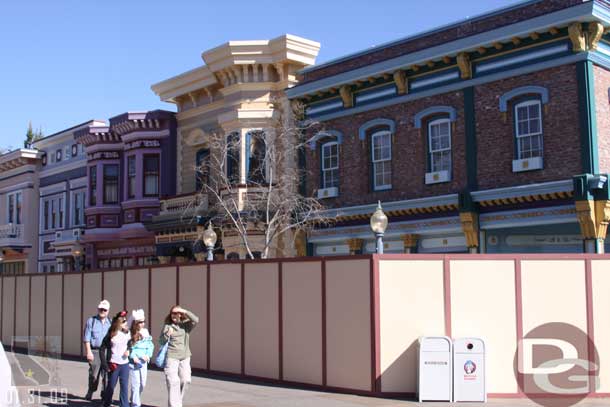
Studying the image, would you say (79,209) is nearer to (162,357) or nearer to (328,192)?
(328,192)

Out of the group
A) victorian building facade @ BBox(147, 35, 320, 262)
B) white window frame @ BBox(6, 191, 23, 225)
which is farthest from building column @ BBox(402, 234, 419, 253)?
white window frame @ BBox(6, 191, 23, 225)

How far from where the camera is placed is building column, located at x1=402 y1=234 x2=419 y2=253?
2259 cm

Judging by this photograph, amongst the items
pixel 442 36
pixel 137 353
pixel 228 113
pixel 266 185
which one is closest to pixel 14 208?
pixel 228 113

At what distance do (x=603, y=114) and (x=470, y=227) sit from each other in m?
4.36

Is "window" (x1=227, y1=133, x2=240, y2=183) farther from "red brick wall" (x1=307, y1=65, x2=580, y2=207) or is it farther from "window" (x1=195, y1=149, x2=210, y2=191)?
"red brick wall" (x1=307, y1=65, x2=580, y2=207)

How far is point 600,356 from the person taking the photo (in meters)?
13.4

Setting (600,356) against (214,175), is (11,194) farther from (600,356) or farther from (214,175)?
(600,356)

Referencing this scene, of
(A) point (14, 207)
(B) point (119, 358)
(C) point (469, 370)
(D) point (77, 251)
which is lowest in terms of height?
(C) point (469, 370)

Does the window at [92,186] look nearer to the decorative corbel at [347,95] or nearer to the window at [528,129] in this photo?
the decorative corbel at [347,95]

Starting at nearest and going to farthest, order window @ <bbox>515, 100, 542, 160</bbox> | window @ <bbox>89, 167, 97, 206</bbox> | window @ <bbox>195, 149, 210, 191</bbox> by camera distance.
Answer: window @ <bbox>515, 100, 542, 160</bbox>, window @ <bbox>195, 149, 210, 191</bbox>, window @ <bbox>89, 167, 97, 206</bbox>

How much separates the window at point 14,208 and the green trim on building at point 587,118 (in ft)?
109

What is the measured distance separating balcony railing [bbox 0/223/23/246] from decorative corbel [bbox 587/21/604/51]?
3264 centimetres

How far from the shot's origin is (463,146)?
21375mm

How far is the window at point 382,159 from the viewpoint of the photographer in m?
23.6
